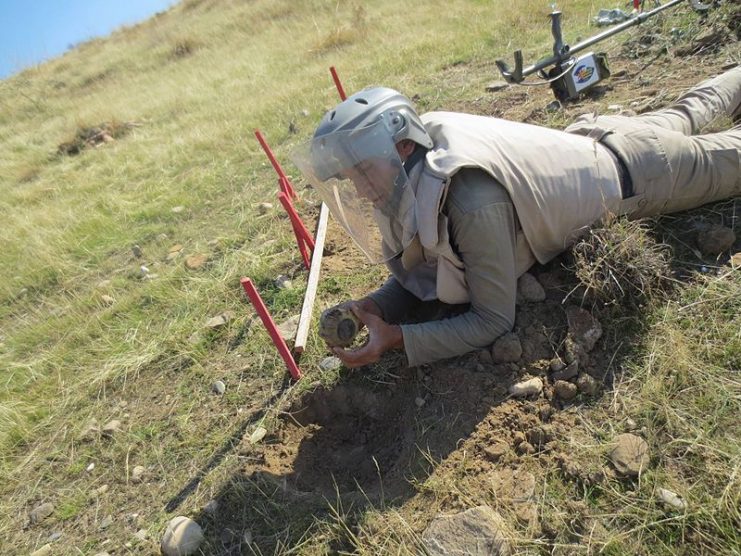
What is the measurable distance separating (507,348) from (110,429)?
228cm

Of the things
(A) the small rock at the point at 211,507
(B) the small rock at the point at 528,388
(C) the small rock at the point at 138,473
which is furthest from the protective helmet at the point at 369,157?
(C) the small rock at the point at 138,473

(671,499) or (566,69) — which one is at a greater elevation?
(566,69)

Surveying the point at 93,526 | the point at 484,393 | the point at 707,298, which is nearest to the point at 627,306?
the point at 707,298

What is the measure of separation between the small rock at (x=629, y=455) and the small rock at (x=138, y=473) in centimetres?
220

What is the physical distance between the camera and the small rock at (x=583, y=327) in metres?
2.29

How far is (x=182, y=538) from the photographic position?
215 cm

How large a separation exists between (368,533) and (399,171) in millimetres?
1405

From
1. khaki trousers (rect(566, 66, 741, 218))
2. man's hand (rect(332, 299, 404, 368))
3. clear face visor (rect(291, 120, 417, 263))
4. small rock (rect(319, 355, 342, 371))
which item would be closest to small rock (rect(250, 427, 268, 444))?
small rock (rect(319, 355, 342, 371))

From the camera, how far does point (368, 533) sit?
6.32ft

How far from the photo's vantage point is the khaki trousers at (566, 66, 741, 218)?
2.42 m

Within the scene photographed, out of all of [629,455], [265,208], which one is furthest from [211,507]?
[265,208]

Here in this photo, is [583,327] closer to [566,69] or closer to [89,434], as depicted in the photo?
[89,434]

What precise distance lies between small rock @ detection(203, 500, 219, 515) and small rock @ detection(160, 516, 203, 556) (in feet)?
0.23

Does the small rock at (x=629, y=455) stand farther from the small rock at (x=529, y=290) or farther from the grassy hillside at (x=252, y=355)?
the small rock at (x=529, y=290)
